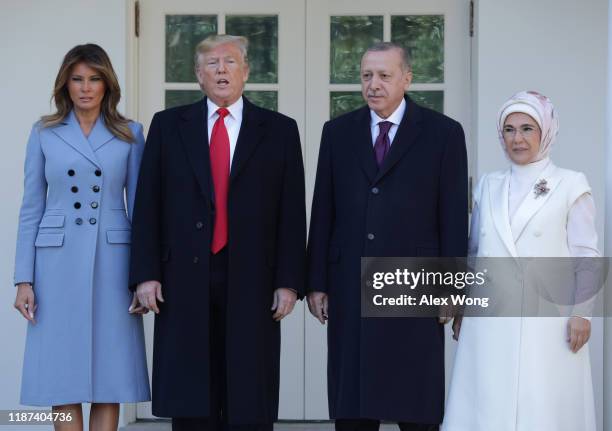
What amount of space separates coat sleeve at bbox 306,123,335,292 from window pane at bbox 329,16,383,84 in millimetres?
1831

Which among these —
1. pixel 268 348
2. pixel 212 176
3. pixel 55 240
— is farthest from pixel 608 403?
pixel 55 240

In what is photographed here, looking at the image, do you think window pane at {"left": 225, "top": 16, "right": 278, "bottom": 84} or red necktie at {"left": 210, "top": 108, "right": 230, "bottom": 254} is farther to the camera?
window pane at {"left": 225, "top": 16, "right": 278, "bottom": 84}

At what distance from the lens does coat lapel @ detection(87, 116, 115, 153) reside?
195 inches

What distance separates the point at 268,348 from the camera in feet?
16.1

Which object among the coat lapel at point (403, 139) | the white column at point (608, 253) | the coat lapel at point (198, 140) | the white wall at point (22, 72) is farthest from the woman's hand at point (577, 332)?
the white wall at point (22, 72)

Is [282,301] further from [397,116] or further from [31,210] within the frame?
[31,210]

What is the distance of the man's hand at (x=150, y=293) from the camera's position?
4793 millimetres

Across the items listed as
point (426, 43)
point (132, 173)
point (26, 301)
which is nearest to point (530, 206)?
point (132, 173)

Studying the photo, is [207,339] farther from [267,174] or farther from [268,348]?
[267,174]

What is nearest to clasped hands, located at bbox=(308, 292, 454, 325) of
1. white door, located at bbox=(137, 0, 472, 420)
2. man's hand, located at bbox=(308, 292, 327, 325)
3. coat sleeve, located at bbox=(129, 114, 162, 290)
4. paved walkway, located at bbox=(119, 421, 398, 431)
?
man's hand, located at bbox=(308, 292, 327, 325)

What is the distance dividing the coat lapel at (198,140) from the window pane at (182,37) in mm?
1708

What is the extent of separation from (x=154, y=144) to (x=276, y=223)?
58cm

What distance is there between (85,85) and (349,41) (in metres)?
2.09

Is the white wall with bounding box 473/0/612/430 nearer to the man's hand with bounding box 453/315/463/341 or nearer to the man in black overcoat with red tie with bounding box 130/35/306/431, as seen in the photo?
the man's hand with bounding box 453/315/463/341
